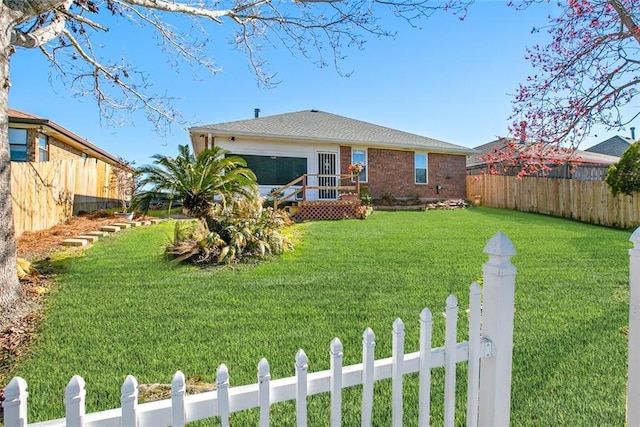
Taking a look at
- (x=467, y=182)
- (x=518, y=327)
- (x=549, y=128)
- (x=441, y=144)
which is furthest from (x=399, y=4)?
(x=467, y=182)

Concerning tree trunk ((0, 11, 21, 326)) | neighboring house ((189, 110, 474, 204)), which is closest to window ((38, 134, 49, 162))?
neighboring house ((189, 110, 474, 204))

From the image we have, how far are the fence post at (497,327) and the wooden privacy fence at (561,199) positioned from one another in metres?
8.77

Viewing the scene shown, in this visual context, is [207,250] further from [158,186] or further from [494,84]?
[494,84]

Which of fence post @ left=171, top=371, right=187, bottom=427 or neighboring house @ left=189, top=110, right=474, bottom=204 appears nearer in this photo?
fence post @ left=171, top=371, right=187, bottom=427

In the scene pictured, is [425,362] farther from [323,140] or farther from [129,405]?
[323,140]

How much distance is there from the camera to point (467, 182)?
67.9 ft

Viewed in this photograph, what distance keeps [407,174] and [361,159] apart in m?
2.74

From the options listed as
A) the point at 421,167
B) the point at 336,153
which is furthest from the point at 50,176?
the point at 421,167

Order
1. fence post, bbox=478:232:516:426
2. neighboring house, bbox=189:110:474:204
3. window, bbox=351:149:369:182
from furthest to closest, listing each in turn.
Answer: window, bbox=351:149:369:182 → neighboring house, bbox=189:110:474:204 → fence post, bbox=478:232:516:426

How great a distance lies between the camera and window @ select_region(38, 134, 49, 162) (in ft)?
46.4

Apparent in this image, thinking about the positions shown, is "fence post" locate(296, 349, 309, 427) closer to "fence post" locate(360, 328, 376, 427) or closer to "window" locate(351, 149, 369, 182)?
"fence post" locate(360, 328, 376, 427)

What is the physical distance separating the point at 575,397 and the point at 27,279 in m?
6.96

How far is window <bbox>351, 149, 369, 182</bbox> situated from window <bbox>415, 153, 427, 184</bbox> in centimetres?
304

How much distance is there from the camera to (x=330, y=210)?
46.5ft
